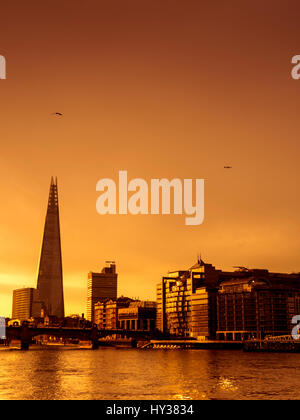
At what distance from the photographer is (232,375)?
84.3m

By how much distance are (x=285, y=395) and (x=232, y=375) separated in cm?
2641

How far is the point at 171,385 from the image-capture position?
225 ft
